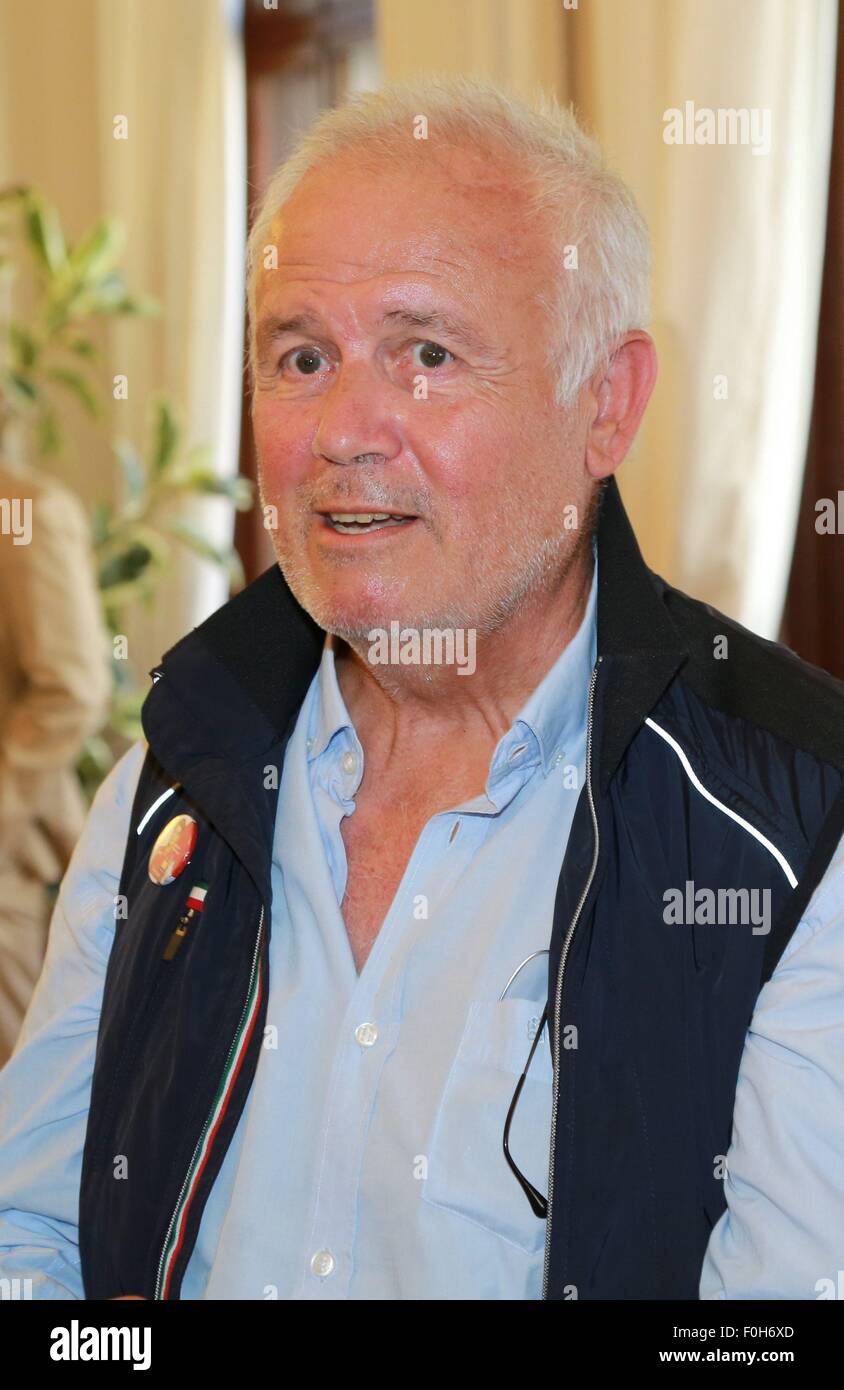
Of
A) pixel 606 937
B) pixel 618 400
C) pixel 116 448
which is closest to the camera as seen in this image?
pixel 606 937

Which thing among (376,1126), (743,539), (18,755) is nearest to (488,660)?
(376,1126)

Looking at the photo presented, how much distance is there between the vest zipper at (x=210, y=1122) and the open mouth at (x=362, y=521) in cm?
34

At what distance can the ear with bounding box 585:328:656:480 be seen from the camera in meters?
1.35

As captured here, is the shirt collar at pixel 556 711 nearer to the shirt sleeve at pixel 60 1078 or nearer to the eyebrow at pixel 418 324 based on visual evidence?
the eyebrow at pixel 418 324

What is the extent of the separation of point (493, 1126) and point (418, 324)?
0.64 meters

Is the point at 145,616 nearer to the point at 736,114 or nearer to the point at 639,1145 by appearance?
the point at 736,114

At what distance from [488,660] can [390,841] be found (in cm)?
18

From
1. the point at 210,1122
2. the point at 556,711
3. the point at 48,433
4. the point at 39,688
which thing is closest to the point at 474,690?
the point at 556,711

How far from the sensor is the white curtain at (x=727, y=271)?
2555mm

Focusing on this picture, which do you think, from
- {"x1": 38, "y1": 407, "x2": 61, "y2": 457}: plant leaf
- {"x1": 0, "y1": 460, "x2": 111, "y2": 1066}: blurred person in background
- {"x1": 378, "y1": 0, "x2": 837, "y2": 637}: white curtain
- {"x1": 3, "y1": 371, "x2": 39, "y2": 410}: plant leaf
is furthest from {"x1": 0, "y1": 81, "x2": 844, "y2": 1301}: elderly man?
{"x1": 38, "y1": 407, "x2": 61, "y2": 457}: plant leaf

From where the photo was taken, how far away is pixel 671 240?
2678 mm

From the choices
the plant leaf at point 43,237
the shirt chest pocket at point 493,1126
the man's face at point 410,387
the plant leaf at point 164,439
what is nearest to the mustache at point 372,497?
the man's face at point 410,387

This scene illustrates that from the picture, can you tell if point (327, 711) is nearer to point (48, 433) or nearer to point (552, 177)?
point (552, 177)

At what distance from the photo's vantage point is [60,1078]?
1328 millimetres
